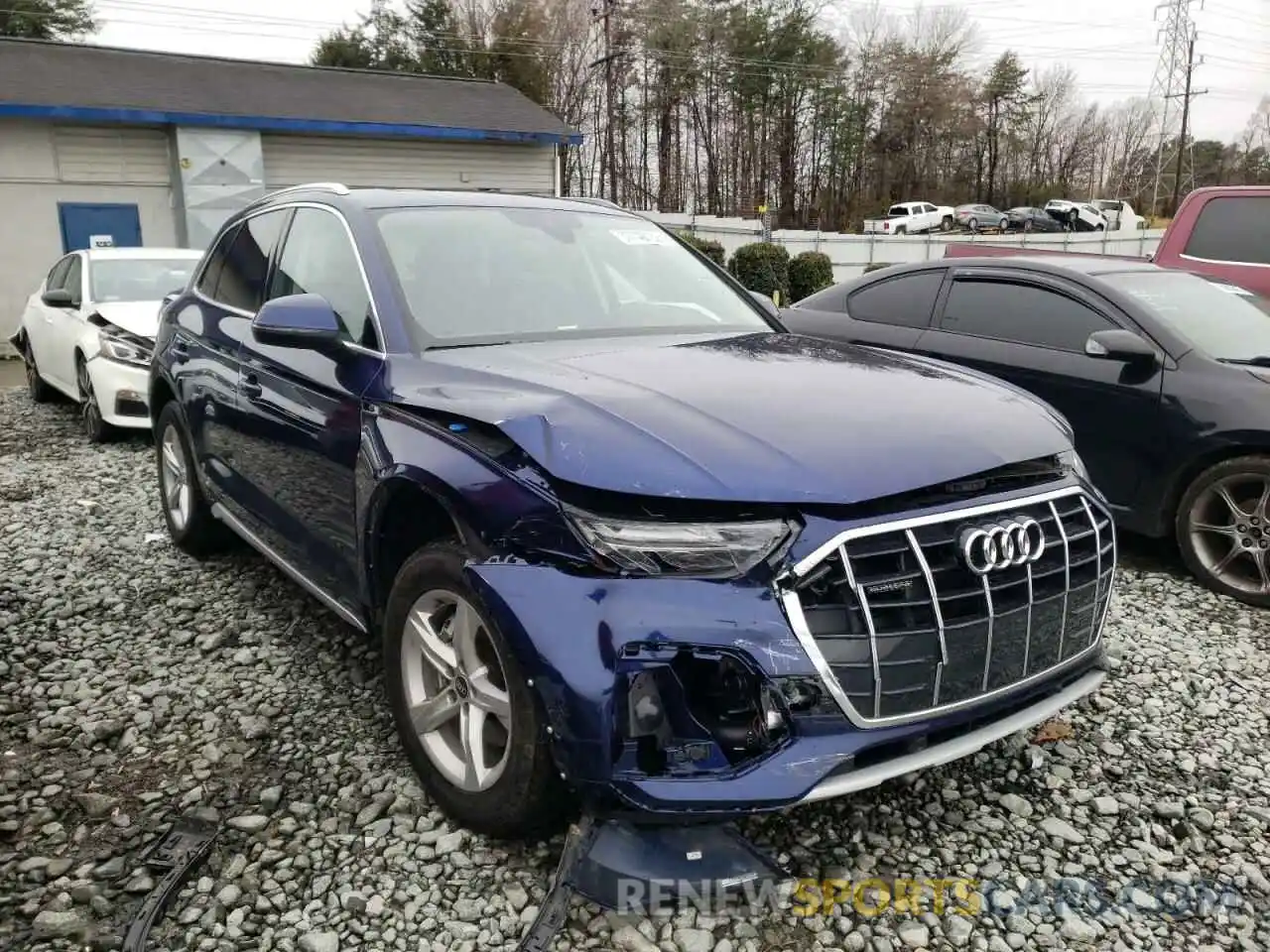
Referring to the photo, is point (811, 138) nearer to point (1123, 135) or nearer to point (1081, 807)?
point (1123, 135)

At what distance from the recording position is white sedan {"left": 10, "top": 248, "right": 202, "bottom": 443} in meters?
7.17

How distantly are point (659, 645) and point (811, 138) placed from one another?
2243 inches

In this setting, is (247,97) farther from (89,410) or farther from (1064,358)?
(1064,358)

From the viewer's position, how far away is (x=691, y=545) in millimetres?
2059

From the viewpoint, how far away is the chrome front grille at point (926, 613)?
2.02 m

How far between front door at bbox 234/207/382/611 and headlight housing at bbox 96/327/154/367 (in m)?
3.93

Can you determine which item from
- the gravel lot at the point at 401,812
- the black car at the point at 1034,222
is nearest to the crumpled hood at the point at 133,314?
the gravel lot at the point at 401,812

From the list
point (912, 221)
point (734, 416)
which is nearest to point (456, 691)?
point (734, 416)

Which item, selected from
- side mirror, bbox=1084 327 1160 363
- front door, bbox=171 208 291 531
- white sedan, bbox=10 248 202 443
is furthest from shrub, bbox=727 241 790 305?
front door, bbox=171 208 291 531

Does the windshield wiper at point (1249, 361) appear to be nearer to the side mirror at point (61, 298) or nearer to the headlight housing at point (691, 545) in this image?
the headlight housing at point (691, 545)

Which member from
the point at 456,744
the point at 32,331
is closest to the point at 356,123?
the point at 32,331

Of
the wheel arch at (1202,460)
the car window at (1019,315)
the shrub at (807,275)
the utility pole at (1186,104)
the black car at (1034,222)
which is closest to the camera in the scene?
the wheel arch at (1202,460)

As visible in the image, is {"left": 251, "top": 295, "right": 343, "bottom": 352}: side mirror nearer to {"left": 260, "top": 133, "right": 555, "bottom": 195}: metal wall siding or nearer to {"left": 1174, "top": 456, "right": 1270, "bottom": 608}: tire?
{"left": 1174, "top": 456, "right": 1270, "bottom": 608}: tire

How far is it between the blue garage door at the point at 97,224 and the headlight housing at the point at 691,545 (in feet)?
49.6
